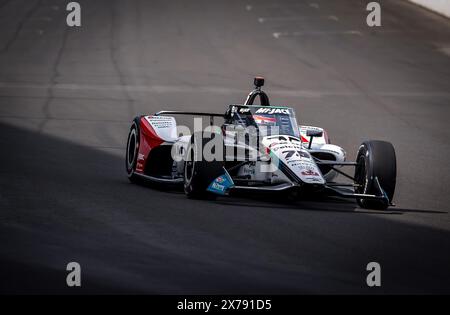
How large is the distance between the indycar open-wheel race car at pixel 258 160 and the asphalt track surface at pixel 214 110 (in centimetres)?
26

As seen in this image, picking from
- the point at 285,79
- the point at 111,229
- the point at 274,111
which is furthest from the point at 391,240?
the point at 285,79

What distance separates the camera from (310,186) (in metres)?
12.4

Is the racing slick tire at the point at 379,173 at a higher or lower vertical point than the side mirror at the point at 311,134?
lower

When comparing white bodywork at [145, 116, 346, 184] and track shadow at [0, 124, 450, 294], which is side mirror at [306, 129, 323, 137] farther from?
track shadow at [0, 124, 450, 294]

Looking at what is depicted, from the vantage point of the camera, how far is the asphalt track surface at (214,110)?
930 cm

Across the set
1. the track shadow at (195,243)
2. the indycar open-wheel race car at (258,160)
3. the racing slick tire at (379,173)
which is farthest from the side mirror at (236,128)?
the racing slick tire at (379,173)

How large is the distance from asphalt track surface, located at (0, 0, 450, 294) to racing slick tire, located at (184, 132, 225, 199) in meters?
0.17

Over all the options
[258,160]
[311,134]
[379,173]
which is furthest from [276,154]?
[379,173]

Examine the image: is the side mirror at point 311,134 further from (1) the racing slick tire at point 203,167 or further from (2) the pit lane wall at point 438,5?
(2) the pit lane wall at point 438,5

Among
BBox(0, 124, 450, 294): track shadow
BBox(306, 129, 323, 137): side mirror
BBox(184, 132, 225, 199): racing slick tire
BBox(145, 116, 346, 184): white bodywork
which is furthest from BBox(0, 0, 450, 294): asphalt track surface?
BBox(306, 129, 323, 137): side mirror

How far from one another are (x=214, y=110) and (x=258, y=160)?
11.3 metres

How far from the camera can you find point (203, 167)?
1284 cm

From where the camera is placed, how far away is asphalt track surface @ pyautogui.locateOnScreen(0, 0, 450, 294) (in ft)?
30.5

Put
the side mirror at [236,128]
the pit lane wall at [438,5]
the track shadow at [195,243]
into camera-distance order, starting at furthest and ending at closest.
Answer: the pit lane wall at [438,5] < the side mirror at [236,128] < the track shadow at [195,243]
